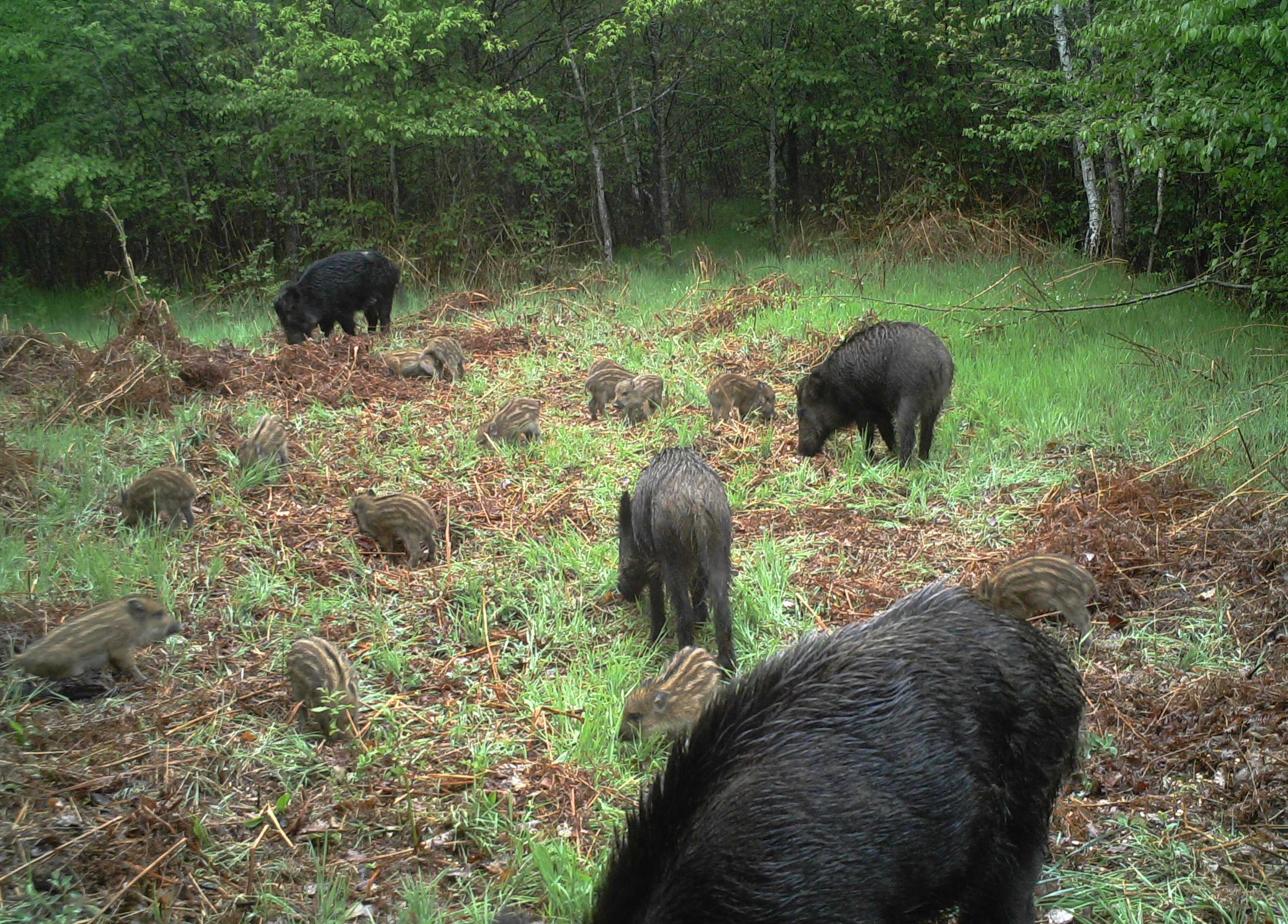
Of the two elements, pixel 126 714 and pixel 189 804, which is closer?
pixel 189 804

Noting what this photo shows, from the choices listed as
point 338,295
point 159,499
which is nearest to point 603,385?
point 159,499

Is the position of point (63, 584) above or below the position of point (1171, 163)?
below

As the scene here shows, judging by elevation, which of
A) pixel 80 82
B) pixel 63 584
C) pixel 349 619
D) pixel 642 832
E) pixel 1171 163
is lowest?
pixel 349 619

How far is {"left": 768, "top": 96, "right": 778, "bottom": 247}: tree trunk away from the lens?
58.1 ft

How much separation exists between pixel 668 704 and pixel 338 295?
8479mm

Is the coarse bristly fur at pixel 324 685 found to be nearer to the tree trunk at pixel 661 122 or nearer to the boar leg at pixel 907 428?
the boar leg at pixel 907 428

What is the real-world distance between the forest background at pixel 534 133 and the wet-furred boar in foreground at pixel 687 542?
714cm

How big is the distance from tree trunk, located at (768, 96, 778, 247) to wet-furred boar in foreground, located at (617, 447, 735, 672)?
1382cm

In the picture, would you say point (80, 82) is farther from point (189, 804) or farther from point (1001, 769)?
point (1001, 769)

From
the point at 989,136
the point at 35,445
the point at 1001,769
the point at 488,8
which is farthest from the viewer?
the point at 488,8

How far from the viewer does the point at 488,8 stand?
16141 mm

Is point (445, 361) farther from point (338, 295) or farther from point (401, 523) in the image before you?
point (401, 523)

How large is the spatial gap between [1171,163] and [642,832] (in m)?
9.20

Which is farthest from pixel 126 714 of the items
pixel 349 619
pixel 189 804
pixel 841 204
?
pixel 841 204
